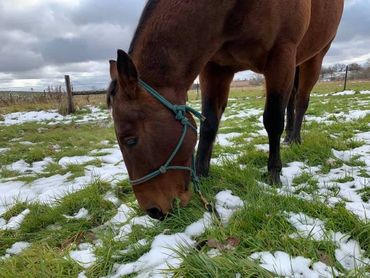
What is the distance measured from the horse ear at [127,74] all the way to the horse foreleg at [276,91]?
4.19ft

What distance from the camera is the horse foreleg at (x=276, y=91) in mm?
2715

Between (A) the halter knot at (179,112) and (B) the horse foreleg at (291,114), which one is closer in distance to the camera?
(A) the halter knot at (179,112)

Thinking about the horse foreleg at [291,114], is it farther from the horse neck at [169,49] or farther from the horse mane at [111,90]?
the horse mane at [111,90]

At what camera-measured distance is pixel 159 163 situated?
205cm

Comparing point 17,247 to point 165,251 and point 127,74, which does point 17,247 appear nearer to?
point 165,251

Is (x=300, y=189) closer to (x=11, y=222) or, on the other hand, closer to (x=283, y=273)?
(x=283, y=273)

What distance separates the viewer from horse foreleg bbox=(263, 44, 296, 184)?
8.91ft

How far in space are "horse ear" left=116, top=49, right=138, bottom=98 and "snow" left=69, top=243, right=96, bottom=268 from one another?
3.22 ft

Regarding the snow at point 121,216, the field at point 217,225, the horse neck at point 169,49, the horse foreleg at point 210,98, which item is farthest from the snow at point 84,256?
the horse foreleg at point 210,98

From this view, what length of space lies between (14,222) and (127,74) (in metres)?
1.65

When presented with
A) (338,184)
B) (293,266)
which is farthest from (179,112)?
(338,184)

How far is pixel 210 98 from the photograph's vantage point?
315 cm

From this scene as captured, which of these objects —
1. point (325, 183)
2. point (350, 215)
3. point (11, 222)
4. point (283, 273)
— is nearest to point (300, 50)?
point (325, 183)

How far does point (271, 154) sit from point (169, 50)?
139 cm
